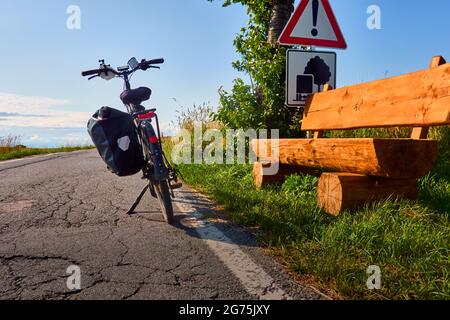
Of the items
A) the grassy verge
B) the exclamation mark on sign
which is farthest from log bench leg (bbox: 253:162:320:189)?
the exclamation mark on sign

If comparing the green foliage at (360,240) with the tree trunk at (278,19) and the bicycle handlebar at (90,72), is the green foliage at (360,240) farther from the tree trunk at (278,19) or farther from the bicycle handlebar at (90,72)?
the tree trunk at (278,19)

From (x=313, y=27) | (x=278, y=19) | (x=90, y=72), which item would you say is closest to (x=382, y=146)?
(x=313, y=27)

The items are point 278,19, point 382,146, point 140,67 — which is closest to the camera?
point 382,146

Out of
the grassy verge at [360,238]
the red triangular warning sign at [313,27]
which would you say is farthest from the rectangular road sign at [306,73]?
the grassy verge at [360,238]

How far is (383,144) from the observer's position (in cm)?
297

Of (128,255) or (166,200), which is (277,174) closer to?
(166,200)

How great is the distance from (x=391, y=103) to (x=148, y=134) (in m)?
2.46

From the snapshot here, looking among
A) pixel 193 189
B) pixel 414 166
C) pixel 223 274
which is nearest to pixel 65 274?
pixel 223 274

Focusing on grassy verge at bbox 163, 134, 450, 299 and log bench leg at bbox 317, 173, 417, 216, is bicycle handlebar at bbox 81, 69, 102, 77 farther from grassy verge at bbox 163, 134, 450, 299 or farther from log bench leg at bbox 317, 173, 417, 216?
log bench leg at bbox 317, 173, 417, 216

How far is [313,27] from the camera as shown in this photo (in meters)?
4.70

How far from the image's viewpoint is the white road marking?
205 cm

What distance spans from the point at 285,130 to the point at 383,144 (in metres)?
3.21

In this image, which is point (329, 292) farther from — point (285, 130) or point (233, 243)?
point (285, 130)

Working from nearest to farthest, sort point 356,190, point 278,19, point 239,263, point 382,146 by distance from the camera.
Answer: point 239,263, point 382,146, point 356,190, point 278,19
